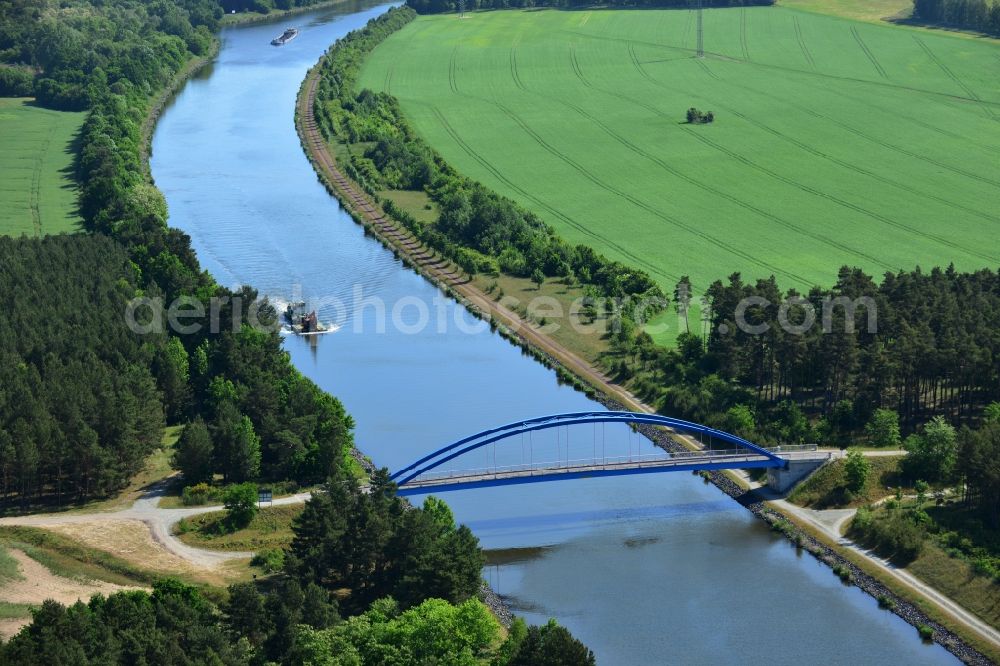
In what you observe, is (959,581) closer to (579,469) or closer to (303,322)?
(579,469)

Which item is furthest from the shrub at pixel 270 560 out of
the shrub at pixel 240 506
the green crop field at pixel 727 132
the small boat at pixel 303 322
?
the green crop field at pixel 727 132

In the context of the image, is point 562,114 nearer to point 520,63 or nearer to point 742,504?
point 520,63

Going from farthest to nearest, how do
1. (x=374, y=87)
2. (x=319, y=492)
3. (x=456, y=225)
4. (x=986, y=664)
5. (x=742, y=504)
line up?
1. (x=374, y=87)
2. (x=456, y=225)
3. (x=742, y=504)
4. (x=319, y=492)
5. (x=986, y=664)

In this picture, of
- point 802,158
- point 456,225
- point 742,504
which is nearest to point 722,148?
point 802,158

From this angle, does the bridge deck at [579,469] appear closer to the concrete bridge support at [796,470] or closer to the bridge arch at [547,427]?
the bridge arch at [547,427]

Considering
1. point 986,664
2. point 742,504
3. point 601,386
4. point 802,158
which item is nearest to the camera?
point 986,664

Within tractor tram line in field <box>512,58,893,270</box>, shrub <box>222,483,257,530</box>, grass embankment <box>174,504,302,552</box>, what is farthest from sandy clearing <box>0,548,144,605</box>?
tractor tram line in field <box>512,58,893,270</box>

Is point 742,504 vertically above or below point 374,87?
below
